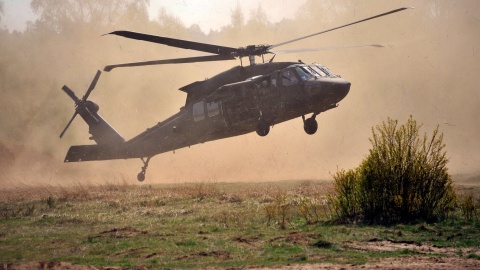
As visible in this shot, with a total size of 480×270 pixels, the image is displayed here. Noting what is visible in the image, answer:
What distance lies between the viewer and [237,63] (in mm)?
59781

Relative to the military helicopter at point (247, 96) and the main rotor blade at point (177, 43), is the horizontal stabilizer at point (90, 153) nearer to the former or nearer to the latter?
the military helicopter at point (247, 96)

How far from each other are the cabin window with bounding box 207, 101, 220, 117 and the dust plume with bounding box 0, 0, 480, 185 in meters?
25.5

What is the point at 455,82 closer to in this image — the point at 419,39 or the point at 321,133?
the point at 419,39

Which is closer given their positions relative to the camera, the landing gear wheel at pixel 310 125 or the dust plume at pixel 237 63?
the landing gear wheel at pixel 310 125

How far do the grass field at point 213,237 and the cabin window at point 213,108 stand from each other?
11.5ft

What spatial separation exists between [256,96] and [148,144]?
25.2 feet

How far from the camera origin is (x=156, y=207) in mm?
24031

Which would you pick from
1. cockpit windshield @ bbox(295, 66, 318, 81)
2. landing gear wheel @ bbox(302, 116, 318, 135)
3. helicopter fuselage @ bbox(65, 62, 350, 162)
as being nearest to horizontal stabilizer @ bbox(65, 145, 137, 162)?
helicopter fuselage @ bbox(65, 62, 350, 162)

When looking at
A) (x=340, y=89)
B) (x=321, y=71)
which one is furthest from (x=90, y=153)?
(x=340, y=89)

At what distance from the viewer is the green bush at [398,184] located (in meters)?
18.5

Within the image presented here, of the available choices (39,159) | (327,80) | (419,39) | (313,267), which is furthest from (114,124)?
(313,267)

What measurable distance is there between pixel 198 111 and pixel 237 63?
115 ft

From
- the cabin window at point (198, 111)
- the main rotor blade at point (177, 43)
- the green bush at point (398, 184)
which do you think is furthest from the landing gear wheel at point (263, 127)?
the green bush at point (398, 184)

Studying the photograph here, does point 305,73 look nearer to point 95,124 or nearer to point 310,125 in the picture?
point 310,125
